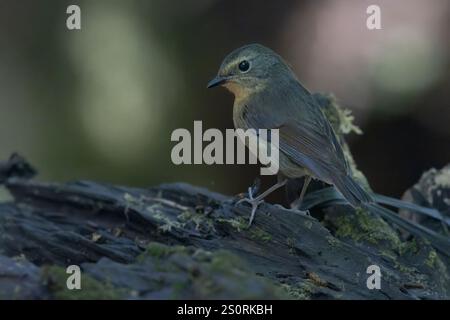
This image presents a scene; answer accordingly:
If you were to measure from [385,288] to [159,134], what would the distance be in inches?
112

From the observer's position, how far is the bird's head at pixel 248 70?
4242 mm

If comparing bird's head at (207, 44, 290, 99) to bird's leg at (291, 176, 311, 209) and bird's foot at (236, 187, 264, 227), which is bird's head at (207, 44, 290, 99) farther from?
bird's foot at (236, 187, 264, 227)

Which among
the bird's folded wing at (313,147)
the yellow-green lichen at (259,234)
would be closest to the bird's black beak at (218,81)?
the bird's folded wing at (313,147)

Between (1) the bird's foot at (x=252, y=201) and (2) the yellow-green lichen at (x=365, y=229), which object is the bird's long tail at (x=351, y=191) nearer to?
(2) the yellow-green lichen at (x=365, y=229)

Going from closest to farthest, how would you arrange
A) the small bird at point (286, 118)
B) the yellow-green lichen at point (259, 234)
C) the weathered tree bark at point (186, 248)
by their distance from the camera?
1. the weathered tree bark at point (186, 248)
2. the yellow-green lichen at point (259, 234)
3. the small bird at point (286, 118)

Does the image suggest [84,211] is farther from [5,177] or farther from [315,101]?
[315,101]

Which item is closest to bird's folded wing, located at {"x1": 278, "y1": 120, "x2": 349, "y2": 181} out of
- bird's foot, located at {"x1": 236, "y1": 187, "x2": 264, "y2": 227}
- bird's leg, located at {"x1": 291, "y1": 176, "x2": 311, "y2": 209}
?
bird's leg, located at {"x1": 291, "y1": 176, "x2": 311, "y2": 209}

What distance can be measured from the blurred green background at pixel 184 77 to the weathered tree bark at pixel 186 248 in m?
1.37

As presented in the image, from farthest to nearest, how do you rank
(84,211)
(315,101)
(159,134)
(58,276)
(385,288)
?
(159,134) < (315,101) < (84,211) < (385,288) < (58,276)

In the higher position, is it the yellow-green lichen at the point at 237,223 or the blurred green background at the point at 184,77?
the blurred green background at the point at 184,77

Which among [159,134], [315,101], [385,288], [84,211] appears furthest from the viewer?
[159,134]

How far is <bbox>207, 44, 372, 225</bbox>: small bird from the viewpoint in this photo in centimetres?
377

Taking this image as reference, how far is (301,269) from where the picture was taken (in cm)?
320
